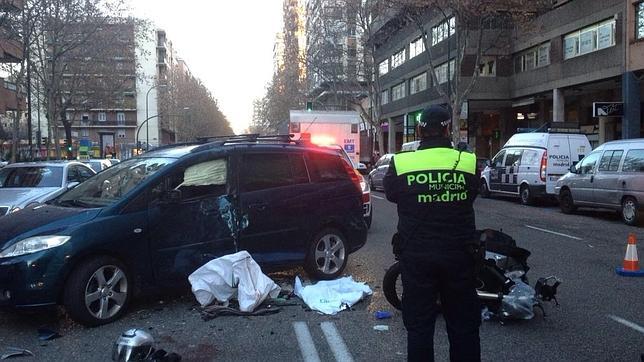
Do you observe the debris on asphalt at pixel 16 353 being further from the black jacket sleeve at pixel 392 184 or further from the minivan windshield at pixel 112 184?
the black jacket sleeve at pixel 392 184

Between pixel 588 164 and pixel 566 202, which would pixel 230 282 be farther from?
pixel 566 202

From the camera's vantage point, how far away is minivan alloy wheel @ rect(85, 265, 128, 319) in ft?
Answer: 17.5

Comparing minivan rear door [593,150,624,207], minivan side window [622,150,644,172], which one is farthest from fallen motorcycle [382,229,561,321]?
minivan rear door [593,150,624,207]

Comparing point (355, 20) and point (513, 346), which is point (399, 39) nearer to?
point (355, 20)

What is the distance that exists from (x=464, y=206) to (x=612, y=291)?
4.12m

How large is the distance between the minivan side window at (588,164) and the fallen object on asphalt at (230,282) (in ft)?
36.8

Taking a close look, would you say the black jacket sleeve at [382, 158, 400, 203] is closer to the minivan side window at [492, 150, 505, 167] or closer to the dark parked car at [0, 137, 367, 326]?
the dark parked car at [0, 137, 367, 326]

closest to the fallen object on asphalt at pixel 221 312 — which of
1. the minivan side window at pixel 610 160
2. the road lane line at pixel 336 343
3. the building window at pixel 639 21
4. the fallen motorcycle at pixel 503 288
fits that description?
the road lane line at pixel 336 343

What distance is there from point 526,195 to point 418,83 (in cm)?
2831

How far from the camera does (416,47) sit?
151 feet

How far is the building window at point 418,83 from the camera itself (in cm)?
4399

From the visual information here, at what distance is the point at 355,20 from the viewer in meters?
41.8

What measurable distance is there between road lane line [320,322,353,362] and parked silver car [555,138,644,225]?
998 cm

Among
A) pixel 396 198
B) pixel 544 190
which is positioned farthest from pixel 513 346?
pixel 544 190
